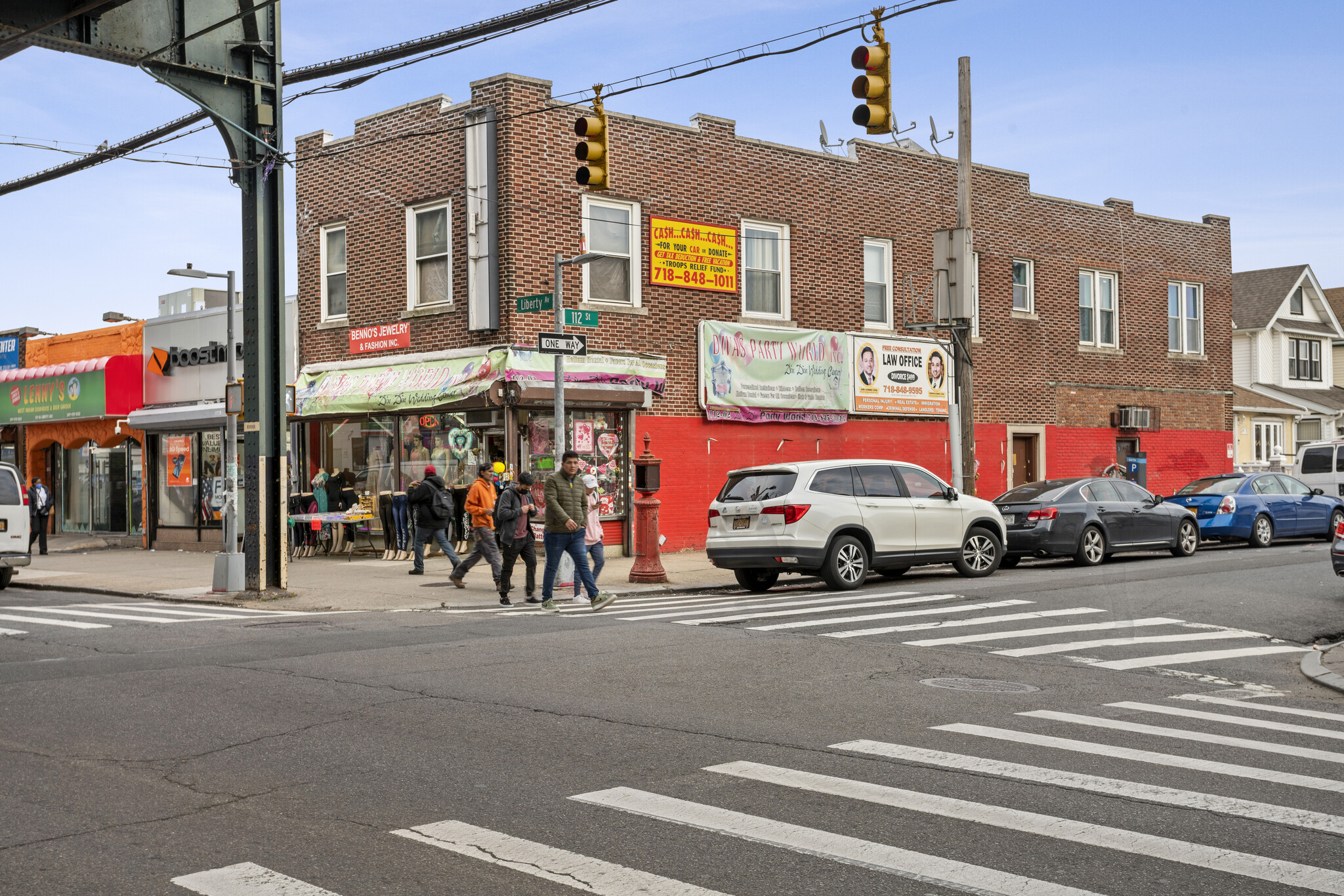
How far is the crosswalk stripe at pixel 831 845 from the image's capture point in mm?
4691

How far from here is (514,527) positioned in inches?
621

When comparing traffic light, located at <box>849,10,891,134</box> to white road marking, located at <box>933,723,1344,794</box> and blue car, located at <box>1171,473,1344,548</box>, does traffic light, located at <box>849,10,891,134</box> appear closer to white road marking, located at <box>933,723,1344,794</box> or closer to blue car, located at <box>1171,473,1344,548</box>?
white road marking, located at <box>933,723,1344,794</box>

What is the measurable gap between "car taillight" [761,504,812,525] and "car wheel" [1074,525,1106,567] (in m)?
5.59

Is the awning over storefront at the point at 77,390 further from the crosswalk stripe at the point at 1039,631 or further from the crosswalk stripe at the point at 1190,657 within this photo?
the crosswalk stripe at the point at 1190,657

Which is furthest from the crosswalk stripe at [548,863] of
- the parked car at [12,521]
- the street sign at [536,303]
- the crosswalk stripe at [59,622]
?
the parked car at [12,521]

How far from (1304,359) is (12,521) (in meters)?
44.5

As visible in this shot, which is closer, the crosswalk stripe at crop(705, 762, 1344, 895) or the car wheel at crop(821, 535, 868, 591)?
the crosswalk stripe at crop(705, 762, 1344, 895)

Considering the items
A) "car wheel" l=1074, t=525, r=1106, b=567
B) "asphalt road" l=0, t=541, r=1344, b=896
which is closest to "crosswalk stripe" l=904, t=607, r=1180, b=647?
"asphalt road" l=0, t=541, r=1344, b=896

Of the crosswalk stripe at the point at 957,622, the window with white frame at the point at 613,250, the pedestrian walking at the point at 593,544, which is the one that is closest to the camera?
the crosswalk stripe at the point at 957,622

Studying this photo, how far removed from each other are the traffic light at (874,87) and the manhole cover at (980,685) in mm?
5601

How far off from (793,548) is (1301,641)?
599 cm

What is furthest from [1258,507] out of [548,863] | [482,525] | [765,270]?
[548,863]

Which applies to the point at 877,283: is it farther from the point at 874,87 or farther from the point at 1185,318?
the point at 874,87

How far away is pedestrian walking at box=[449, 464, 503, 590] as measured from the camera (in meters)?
17.8
